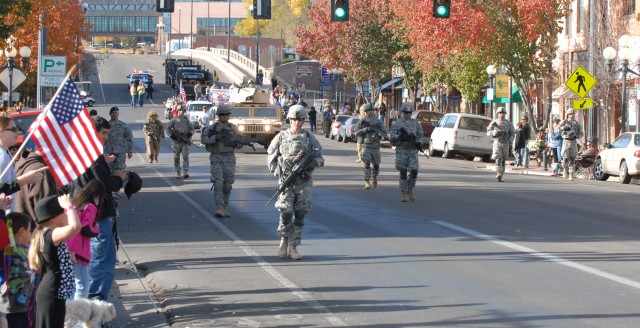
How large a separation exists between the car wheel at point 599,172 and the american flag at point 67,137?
25.2m

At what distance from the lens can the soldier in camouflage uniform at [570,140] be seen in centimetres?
2956

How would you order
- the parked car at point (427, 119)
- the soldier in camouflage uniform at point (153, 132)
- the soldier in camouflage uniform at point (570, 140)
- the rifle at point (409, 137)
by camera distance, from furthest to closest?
the parked car at point (427, 119)
the soldier in camouflage uniform at point (570, 140)
the soldier in camouflage uniform at point (153, 132)
the rifle at point (409, 137)

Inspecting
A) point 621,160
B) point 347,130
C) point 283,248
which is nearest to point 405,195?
point 283,248

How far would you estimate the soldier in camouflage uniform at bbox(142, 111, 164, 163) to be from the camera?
2908 cm

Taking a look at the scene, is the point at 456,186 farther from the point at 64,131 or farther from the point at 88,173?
the point at 64,131

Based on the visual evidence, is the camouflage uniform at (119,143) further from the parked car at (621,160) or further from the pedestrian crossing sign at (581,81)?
the pedestrian crossing sign at (581,81)

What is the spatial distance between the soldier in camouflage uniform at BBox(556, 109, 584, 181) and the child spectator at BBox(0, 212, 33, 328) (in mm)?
23724

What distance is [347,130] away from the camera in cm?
5116

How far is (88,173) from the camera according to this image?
33.0 ft

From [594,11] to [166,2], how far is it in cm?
1707

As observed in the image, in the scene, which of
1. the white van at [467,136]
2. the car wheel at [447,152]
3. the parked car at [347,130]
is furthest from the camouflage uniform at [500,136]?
the parked car at [347,130]

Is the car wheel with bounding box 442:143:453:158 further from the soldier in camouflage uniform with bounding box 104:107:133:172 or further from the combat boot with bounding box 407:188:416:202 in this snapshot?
the soldier in camouflage uniform with bounding box 104:107:133:172

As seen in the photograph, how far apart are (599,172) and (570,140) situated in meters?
2.38

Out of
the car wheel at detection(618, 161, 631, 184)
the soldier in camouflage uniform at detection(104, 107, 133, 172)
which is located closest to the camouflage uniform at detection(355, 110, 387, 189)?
the soldier in camouflage uniform at detection(104, 107, 133, 172)
